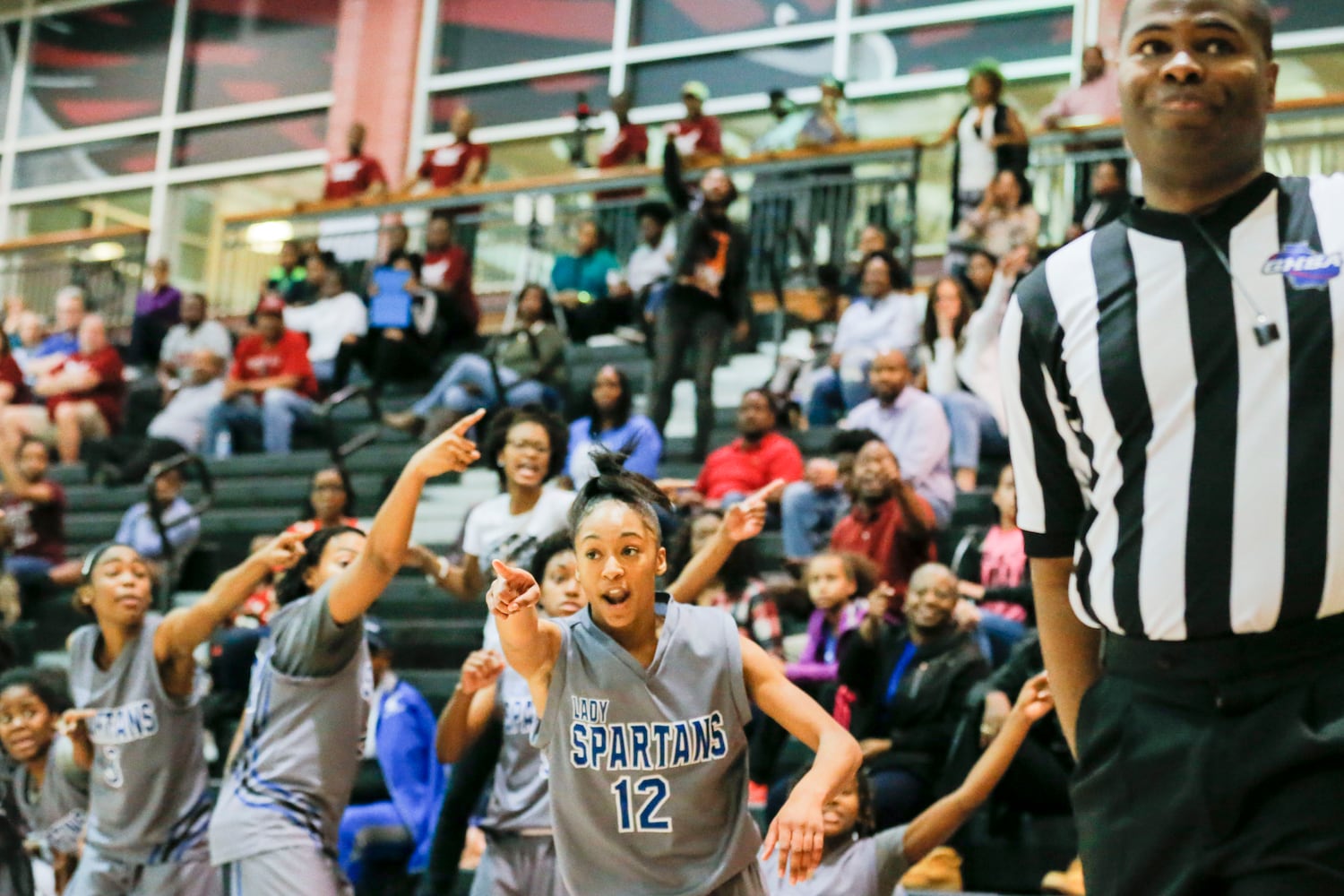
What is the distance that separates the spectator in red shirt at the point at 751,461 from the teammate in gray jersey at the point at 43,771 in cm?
320

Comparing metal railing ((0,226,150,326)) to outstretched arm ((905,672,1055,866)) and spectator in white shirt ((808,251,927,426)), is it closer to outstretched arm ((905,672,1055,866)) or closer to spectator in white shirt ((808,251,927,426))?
spectator in white shirt ((808,251,927,426))

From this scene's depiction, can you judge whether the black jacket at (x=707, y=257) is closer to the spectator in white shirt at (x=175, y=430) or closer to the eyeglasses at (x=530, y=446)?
the eyeglasses at (x=530, y=446)

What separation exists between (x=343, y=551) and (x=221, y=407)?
6503 millimetres

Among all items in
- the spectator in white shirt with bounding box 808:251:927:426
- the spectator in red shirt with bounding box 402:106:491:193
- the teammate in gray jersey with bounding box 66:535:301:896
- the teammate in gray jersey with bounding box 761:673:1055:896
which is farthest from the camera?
the spectator in red shirt with bounding box 402:106:491:193

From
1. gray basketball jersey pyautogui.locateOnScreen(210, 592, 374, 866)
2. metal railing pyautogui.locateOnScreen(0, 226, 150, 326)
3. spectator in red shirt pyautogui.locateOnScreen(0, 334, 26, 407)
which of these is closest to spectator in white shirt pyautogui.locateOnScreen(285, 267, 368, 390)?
spectator in red shirt pyautogui.locateOnScreen(0, 334, 26, 407)

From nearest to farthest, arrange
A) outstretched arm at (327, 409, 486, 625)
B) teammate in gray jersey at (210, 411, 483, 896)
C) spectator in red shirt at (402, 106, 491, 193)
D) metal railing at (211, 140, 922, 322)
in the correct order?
outstretched arm at (327, 409, 486, 625) < teammate in gray jersey at (210, 411, 483, 896) < metal railing at (211, 140, 922, 322) < spectator in red shirt at (402, 106, 491, 193)

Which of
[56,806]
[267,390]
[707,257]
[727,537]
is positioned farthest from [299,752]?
[267,390]

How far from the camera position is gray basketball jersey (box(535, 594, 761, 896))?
12.8 feet

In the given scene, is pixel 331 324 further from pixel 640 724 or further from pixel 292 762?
pixel 640 724

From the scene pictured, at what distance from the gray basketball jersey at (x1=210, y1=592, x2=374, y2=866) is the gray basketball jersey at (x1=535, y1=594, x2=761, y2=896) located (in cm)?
143

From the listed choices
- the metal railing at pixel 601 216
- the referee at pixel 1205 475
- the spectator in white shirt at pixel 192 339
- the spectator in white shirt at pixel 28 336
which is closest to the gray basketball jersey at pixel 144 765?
the referee at pixel 1205 475

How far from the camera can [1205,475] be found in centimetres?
219

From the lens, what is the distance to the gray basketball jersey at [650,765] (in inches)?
153

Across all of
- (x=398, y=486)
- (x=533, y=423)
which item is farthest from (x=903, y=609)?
(x=398, y=486)
